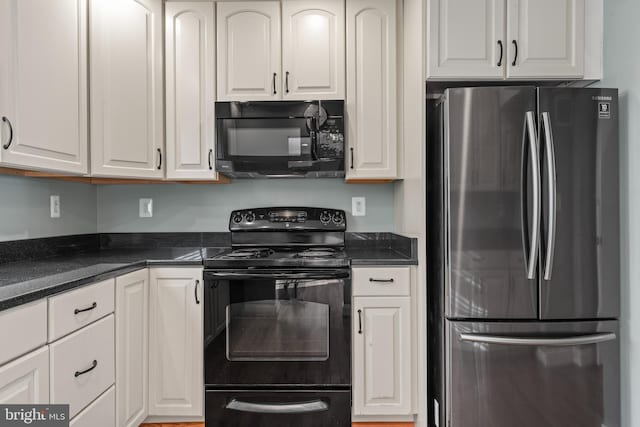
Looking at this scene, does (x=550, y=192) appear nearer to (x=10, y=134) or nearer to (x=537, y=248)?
(x=537, y=248)

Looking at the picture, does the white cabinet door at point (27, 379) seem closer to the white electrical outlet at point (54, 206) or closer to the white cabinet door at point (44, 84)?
the white cabinet door at point (44, 84)

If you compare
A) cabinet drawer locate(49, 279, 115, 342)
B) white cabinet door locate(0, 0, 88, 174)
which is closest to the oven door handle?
cabinet drawer locate(49, 279, 115, 342)

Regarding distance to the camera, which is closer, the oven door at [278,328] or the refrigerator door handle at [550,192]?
the refrigerator door handle at [550,192]

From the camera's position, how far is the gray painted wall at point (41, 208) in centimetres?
177

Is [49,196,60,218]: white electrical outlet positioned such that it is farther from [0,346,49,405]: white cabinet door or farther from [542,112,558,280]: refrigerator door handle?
[542,112,558,280]: refrigerator door handle

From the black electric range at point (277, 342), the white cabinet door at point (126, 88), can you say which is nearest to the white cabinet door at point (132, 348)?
the black electric range at point (277, 342)

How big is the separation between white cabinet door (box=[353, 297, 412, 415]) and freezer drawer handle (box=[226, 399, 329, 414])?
0.20 m

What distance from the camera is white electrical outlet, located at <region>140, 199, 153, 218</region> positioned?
2.45 m

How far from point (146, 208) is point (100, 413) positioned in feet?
4.17

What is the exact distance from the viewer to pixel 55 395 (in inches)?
49.2

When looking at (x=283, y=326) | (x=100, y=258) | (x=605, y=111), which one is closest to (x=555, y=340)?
(x=605, y=111)

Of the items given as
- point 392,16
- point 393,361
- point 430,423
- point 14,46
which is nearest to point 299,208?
point 393,361

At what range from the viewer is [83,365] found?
1403mm

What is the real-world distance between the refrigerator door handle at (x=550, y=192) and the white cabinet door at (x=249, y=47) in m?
1.32
